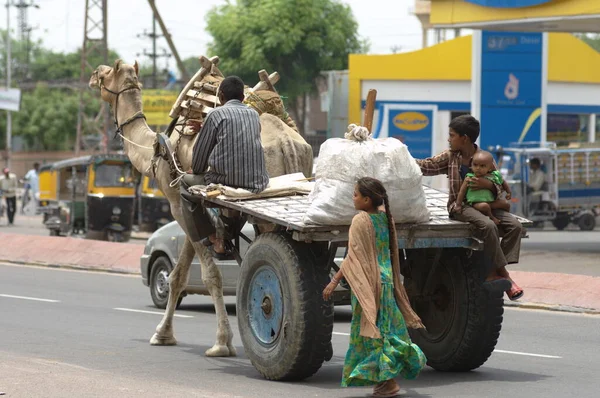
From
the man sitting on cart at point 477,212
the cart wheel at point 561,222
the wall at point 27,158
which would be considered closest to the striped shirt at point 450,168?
the man sitting on cart at point 477,212

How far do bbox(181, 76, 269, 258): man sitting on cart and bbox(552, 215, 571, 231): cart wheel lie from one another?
25.6 meters

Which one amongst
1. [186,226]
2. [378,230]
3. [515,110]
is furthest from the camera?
[515,110]

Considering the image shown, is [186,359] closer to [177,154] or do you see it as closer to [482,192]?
[177,154]

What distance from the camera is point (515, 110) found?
31984 mm

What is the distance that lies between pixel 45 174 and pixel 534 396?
26.5 m

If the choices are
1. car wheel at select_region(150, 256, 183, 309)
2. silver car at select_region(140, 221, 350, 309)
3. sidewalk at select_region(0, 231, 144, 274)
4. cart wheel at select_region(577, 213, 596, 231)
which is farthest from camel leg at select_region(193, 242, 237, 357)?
cart wheel at select_region(577, 213, 596, 231)

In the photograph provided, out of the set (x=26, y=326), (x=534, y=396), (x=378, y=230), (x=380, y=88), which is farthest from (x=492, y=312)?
(x=380, y=88)

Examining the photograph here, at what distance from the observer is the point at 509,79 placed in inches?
1236

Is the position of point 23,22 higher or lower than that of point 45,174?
higher

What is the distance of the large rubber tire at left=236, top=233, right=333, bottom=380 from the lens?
912cm

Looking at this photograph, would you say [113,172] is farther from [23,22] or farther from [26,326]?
[23,22]

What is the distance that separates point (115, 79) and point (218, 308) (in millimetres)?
3225

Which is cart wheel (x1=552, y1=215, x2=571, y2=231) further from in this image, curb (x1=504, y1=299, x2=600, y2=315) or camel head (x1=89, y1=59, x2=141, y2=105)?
camel head (x1=89, y1=59, x2=141, y2=105)

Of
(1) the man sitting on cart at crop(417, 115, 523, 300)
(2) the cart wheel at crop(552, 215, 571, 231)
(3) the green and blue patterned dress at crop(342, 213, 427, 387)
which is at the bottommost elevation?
(2) the cart wheel at crop(552, 215, 571, 231)
